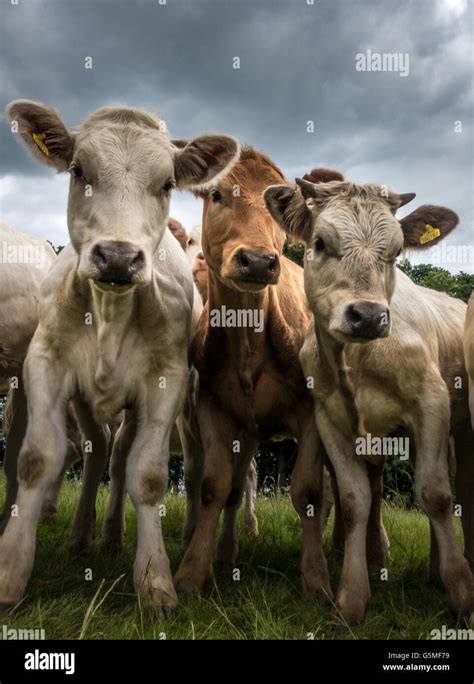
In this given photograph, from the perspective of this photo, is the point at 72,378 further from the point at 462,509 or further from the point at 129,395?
the point at 462,509

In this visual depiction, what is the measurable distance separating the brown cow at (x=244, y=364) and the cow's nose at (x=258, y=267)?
0.14m

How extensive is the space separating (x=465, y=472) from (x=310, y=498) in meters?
1.47

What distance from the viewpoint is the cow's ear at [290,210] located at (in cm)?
550

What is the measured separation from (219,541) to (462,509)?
6.73ft

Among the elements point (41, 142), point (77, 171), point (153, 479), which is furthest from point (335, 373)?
point (41, 142)

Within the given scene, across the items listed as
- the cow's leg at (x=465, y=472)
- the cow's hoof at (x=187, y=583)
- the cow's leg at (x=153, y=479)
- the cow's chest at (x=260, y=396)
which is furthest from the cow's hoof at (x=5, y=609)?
the cow's leg at (x=465, y=472)

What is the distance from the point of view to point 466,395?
6039 mm

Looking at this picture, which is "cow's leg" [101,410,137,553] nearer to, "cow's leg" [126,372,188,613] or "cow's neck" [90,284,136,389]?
"cow's leg" [126,372,188,613]

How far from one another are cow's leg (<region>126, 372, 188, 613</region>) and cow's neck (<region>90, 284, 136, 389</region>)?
33 cm

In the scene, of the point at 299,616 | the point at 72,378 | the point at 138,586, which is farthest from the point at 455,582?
the point at 72,378

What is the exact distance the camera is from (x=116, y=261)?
14.5ft

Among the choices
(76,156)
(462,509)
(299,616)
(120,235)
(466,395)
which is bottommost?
(299,616)

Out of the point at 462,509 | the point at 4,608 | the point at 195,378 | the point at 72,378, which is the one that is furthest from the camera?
the point at 195,378

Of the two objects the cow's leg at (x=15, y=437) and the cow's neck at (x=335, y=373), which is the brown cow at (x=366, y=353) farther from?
the cow's leg at (x=15, y=437)
